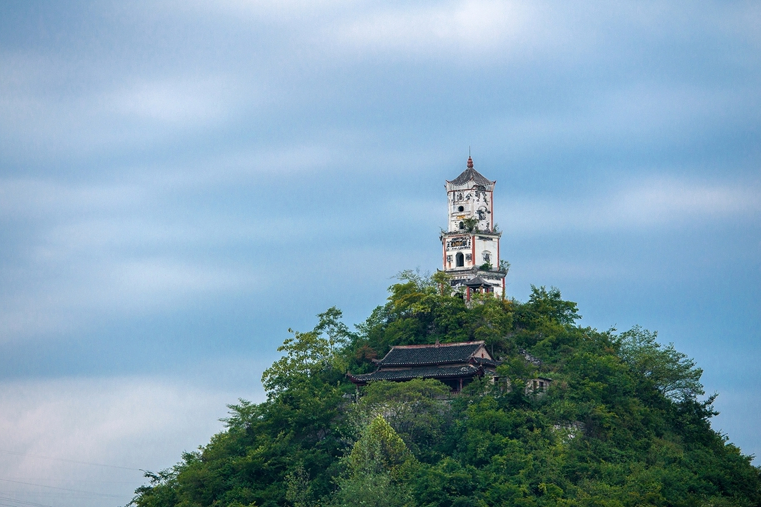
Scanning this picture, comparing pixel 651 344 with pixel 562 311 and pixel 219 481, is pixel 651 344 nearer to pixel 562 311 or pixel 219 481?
pixel 562 311

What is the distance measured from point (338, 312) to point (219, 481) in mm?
12978

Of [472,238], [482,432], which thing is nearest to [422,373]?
[482,432]

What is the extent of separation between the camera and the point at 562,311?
70.1 m

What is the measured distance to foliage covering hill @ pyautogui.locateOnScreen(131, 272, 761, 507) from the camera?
2239 inches

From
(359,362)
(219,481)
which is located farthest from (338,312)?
(219,481)

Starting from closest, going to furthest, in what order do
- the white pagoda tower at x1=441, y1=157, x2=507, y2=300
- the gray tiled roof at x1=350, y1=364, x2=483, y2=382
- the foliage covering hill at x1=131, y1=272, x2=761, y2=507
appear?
the foliage covering hill at x1=131, y1=272, x2=761, y2=507
the gray tiled roof at x1=350, y1=364, x2=483, y2=382
the white pagoda tower at x1=441, y1=157, x2=507, y2=300

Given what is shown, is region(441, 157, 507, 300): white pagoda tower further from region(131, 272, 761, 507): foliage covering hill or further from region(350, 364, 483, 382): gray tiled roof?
region(350, 364, 483, 382): gray tiled roof

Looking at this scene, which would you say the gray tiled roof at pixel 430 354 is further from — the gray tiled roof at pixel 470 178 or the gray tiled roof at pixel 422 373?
the gray tiled roof at pixel 470 178

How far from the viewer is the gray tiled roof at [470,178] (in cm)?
7538

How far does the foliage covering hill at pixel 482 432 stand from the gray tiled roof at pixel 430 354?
1667 millimetres

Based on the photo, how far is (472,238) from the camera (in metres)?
74.0

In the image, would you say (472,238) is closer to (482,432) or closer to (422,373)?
(422,373)

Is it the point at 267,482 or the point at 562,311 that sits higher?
the point at 562,311

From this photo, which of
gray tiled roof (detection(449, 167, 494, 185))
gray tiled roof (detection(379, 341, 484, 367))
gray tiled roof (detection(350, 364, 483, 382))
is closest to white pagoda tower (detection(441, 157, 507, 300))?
gray tiled roof (detection(449, 167, 494, 185))
